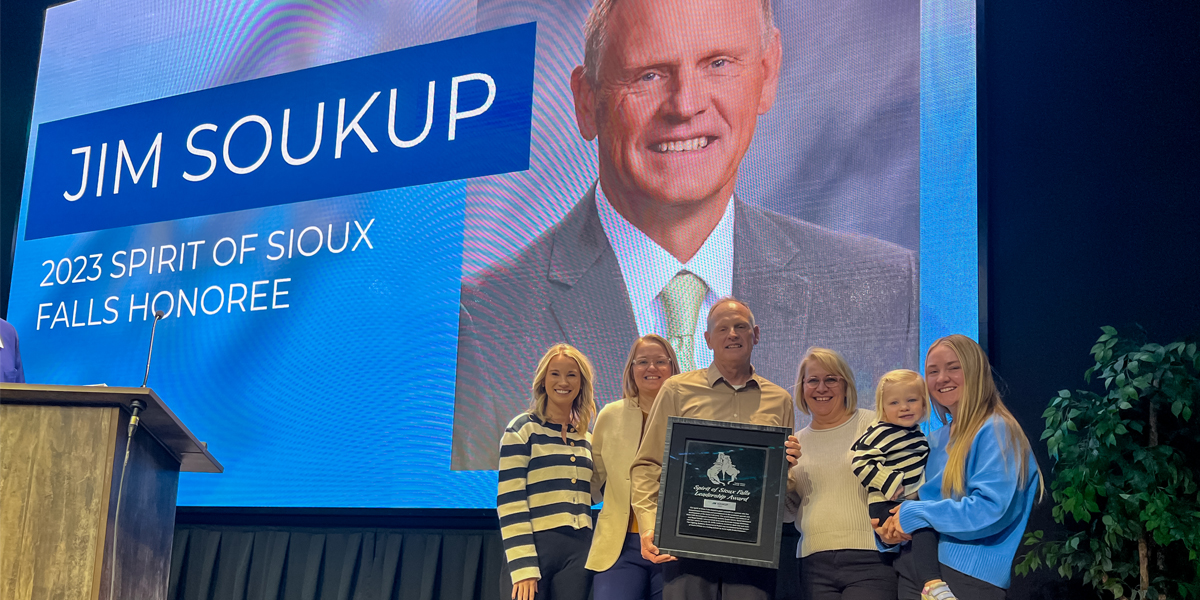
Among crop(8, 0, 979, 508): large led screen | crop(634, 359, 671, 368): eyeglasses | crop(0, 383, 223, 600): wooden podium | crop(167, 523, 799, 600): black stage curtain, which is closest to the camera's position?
crop(0, 383, 223, 600): wooden podium

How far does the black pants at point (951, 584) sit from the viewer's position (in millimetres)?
3229

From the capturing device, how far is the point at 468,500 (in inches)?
191

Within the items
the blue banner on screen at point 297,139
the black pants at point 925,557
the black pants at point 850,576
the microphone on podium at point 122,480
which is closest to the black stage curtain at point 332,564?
the blue banner on screen at point 297,139

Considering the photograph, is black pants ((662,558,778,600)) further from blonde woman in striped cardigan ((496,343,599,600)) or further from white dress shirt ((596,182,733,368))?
white dress shirt ((596,182,733,368))

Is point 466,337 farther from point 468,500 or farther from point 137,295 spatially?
point 137,295

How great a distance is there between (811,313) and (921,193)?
66 cm

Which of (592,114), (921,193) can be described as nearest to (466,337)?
(592,114)

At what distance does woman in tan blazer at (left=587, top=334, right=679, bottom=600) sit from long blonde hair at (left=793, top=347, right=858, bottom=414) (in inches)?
19.2

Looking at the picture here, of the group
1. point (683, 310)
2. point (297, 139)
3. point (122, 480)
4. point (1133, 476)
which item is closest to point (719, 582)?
point (1133, 476)

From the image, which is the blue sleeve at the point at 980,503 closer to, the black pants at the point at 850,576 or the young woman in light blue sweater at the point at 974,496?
the young woman in light blue sweater at the point at 974,496

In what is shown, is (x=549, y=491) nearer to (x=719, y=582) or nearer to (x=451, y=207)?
(x=719, y=582)

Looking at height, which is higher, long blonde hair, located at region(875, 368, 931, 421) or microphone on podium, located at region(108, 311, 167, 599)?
long blonde hair, located at region(875, 368, 931, 421)

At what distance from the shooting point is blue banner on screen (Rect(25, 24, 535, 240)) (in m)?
5.38

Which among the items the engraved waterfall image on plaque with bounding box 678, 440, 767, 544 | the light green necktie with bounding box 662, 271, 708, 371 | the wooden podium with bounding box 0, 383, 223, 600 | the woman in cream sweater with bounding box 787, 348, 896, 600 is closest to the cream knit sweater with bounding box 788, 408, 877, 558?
the woman in cream sweater with bounding box 787, 348, 896, 600
